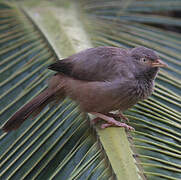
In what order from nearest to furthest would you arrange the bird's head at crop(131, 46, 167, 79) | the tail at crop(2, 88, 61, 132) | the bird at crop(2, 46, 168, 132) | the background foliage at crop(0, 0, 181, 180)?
1. the background foliage at crop(0, 0, 181, 180)
2. the tail at crop(2, 88, 61, 132)
3. the bird at crop(2, 46, 168, 132)
4. the bird's head at crop(131, 46, 167, 79)

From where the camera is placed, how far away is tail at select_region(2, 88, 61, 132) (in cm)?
238

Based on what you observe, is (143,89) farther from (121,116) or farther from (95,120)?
(95,120)

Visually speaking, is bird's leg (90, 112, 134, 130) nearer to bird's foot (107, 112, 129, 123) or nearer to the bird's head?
bird's foot (107, 112, 129, 123)

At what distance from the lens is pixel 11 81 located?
2811 mm

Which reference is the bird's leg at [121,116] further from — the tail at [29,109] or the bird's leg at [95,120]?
the tail at [29,109]

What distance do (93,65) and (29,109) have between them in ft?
1.83

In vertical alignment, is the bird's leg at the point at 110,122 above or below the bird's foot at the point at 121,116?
below

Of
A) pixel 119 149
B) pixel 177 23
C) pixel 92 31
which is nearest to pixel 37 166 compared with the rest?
pixel 119 149

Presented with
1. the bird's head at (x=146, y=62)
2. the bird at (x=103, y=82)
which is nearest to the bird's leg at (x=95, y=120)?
the bird at (x=103, y=82)

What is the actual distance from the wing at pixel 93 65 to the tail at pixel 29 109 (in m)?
0.21

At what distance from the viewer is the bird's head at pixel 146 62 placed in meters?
2.66

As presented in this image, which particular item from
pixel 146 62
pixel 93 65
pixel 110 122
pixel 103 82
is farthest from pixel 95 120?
pixel 146 62

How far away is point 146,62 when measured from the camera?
2701mm

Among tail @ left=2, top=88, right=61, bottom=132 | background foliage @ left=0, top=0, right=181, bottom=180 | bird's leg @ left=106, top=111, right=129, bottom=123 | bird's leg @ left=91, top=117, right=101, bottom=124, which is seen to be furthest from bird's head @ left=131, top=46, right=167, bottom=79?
tail @ left=2, top=88, right=61, bottom=132
